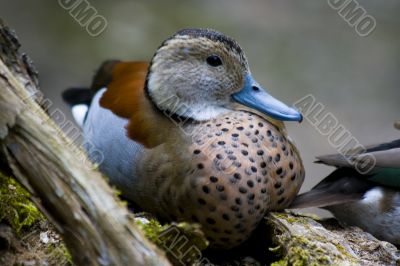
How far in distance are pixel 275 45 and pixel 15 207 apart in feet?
14.8

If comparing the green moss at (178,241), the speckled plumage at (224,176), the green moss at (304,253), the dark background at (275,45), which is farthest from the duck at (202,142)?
the dark background at (275,45)

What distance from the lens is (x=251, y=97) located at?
92.0 inches

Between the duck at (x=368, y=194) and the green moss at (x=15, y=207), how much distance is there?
0.96m

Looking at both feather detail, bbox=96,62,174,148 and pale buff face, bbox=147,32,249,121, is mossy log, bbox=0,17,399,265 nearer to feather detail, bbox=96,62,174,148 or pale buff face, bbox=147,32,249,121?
feather detail, bbox=96,62,174,148

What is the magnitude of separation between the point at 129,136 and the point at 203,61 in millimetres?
362

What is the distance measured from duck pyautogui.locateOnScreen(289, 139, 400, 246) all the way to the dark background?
2.60m

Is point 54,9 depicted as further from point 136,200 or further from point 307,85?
point 136,200

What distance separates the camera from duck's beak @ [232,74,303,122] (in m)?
2.24

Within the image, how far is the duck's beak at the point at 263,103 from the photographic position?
7.34ft

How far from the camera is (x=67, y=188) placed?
57.3 inches

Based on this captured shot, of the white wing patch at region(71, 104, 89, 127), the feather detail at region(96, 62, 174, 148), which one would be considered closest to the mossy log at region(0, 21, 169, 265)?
the feather detail at region(96, 62, 174, 148)

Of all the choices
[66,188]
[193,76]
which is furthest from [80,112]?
[66,188]

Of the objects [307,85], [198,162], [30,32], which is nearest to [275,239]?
[198,162]

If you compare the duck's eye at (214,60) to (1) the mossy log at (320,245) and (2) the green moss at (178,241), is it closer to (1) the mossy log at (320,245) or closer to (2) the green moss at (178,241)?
Result: (1) the mossy log at (320,245)
